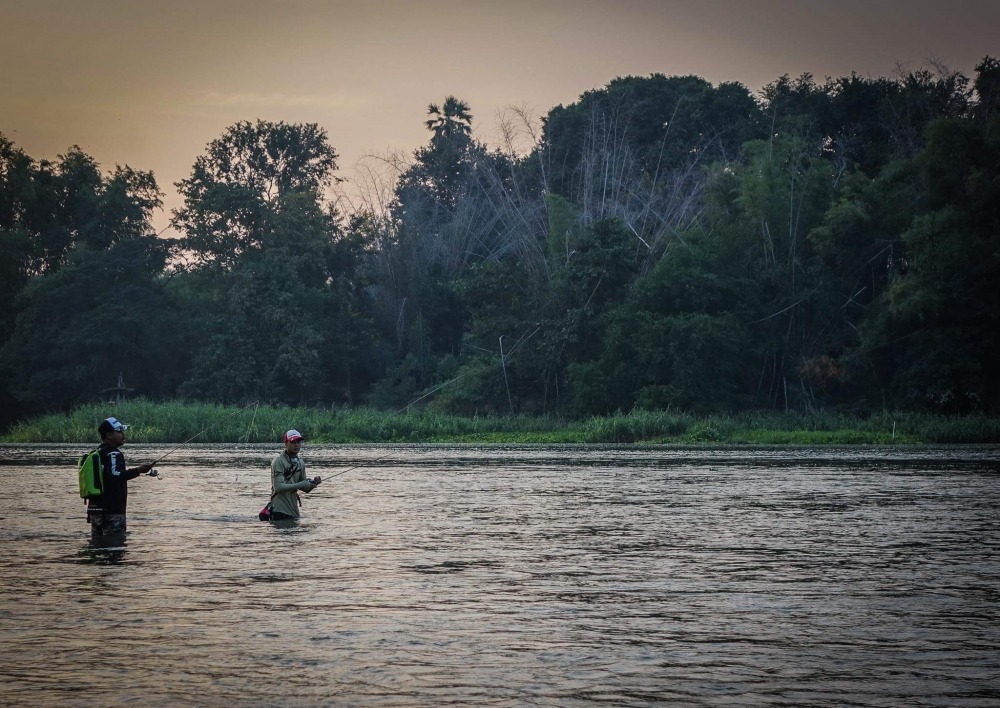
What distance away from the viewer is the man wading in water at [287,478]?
16798 mm

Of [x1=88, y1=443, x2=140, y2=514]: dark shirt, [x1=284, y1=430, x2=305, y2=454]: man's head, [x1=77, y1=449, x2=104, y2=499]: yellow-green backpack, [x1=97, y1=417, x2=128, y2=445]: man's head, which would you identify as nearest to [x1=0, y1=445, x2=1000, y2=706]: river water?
[x1=88, y1=443, x2=140, y2=514]: dark shirt

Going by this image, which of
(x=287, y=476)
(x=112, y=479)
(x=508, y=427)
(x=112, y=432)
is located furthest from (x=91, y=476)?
(x=508, y=427)

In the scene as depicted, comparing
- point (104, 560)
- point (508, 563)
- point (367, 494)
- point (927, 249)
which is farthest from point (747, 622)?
point (927, 249)

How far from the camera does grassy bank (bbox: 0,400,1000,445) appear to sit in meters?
49.3

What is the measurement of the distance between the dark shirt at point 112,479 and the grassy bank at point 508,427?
111 ft

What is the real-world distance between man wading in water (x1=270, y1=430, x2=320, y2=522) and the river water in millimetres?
409

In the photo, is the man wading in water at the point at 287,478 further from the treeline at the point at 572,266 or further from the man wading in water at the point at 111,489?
the treeline at the point at 572,266

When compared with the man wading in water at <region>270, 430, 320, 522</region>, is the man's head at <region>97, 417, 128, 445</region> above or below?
above

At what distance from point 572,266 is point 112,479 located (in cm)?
4646

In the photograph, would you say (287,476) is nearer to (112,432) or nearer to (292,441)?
(292,441)

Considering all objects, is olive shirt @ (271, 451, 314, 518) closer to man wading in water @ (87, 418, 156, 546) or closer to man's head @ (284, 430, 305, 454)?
man's head @ (284, 430, 305, 454)

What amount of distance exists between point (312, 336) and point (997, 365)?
110 feet

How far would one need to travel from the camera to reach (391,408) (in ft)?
220

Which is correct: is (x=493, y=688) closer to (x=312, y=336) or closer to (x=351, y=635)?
(x=351, y=635)
